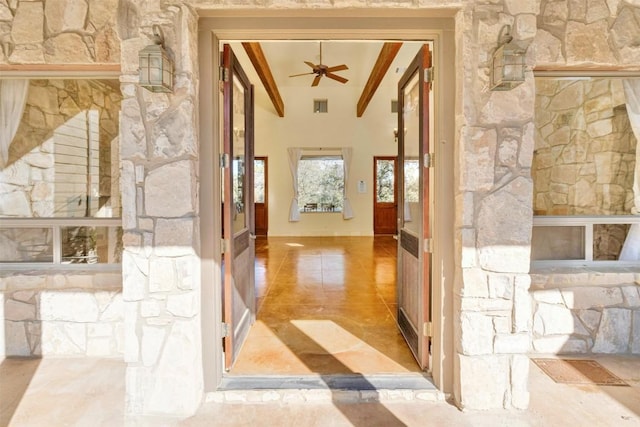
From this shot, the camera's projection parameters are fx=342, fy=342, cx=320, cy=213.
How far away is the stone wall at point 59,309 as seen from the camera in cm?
249

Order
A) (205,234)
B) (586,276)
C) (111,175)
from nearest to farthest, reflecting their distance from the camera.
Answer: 1. (205,234)
2. (586,276)
3. (111,175)

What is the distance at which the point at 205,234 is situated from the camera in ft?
6.59

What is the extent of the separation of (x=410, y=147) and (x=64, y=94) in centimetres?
277

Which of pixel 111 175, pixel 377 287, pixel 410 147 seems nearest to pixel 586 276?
pixel 410 147

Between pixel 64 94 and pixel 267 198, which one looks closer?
pixel 64 94

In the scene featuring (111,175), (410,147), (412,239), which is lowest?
(412,239)

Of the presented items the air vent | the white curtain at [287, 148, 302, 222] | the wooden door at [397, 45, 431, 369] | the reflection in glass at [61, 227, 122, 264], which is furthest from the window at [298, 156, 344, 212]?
the reflection in glass at [61, 227, 122, 264]

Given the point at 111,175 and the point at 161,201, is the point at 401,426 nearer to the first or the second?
the point at 161,201

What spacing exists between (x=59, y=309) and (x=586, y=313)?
3876 mm

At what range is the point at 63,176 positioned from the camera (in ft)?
9.26

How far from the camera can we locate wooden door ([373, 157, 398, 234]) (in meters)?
9.90

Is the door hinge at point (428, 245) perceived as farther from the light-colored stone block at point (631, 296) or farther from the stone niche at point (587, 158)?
the light-colored stone block at point (631, 296)

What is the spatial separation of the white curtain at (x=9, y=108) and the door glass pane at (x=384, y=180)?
8315mm

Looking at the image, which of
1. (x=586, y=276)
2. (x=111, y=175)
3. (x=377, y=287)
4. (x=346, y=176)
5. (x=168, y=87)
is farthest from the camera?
(x=346, y=176)
